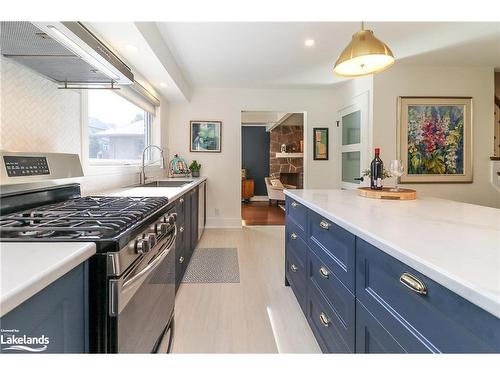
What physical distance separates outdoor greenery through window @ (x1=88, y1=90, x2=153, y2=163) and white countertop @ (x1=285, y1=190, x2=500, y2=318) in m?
1.98

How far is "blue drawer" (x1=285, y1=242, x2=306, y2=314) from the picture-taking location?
6.24 ft

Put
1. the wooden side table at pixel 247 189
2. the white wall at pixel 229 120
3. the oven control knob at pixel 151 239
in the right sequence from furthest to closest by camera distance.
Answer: the wooden side table at pixel 247 189, the white wall at pixel 229 120, the oven control knob at pixel 151 239

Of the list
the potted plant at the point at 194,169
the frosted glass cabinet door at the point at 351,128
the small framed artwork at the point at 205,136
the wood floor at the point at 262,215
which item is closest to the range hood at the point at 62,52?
the potted plant at the point at 194,169

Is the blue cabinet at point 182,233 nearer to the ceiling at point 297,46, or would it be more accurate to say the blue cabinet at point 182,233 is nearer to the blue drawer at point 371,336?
the blue drawer at point 371,336

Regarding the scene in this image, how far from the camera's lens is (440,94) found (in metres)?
3.82

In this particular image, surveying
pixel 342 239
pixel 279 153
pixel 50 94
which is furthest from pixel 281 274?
pixel 279 153

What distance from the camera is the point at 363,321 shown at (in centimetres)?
104

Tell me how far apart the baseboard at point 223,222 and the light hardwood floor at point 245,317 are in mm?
1912

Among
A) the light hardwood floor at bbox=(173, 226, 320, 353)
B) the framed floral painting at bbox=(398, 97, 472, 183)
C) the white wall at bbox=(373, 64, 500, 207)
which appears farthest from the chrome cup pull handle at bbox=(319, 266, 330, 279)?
the framed floral painting at bbox=(398, 97, 472, 183)

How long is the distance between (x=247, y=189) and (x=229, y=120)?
377cm

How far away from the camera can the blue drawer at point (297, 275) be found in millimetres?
1902

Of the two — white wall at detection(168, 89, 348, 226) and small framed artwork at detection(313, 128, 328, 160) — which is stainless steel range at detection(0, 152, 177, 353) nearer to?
white wall at detection(168, 89, 348, 226)
